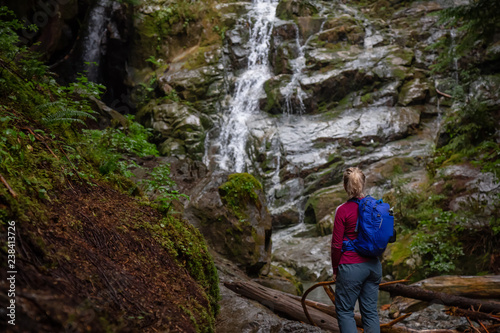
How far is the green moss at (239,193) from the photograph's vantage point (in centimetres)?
707

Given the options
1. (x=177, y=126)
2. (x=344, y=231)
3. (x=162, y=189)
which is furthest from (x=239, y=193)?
(x=177, y=126)

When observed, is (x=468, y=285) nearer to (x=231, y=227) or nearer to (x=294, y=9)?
(x=231, y=227)

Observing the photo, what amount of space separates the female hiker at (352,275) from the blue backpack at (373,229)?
0.24ft

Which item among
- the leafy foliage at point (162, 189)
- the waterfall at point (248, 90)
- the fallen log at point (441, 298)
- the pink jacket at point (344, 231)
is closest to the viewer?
the pink jacket at point (344, 231)

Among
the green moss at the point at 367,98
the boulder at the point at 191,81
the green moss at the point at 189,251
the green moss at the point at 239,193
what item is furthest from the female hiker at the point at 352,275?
the boulder at the point at 191,81

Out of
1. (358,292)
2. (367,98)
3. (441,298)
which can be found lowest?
(441,298)

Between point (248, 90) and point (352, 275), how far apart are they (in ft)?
53.6

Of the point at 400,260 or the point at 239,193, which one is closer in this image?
the point at 239,193

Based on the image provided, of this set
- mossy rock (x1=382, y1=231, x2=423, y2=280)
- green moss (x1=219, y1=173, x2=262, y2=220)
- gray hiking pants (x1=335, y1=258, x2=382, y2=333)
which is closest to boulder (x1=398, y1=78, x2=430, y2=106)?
mossy rock (x1=382, y1=231, x2=423, y2=280)

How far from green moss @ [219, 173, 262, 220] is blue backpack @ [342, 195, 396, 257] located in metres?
4.32

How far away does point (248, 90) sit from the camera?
18266mm

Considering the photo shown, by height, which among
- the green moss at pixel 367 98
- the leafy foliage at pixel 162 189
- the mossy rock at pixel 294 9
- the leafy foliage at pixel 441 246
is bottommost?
the leafy foliage at pixel 441 246

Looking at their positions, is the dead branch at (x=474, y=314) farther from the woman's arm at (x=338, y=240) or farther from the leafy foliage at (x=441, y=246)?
the woman's arm at (x=338, y=240)

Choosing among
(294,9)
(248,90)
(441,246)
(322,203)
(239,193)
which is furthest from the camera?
(294,9)
